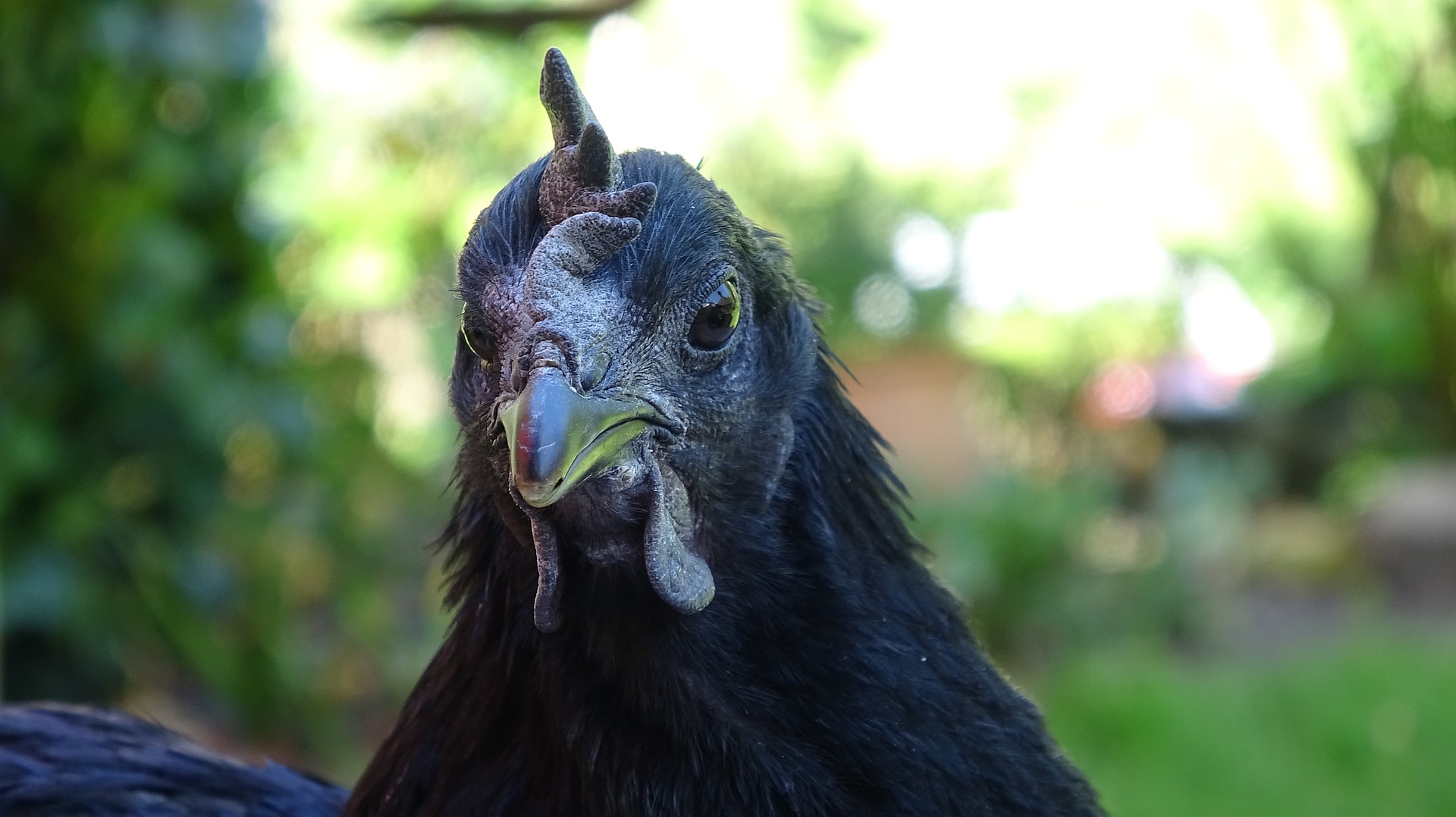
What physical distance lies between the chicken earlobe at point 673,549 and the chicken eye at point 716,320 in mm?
158

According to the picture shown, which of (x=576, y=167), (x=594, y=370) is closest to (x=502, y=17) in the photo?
(x=576, y=167)

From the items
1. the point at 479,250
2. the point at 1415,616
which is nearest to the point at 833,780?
the point at 479,250

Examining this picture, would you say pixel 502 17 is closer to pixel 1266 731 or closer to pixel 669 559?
pixel 669 559

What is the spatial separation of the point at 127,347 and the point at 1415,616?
25.2ft

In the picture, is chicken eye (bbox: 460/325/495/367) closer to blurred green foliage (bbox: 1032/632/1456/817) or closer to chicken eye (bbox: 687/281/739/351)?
chicken eye (bbox: 687/281/739/351)

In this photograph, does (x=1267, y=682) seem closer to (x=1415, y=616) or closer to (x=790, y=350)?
(x=1415, y=616)

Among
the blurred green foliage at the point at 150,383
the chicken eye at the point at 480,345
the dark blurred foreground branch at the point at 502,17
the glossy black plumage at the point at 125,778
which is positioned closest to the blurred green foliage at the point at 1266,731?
the blurred green foliage at the point at 150,383

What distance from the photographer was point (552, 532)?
154 centimetres

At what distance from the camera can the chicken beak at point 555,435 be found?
4.53ft

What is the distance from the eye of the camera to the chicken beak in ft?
4.53

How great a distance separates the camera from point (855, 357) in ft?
31.4

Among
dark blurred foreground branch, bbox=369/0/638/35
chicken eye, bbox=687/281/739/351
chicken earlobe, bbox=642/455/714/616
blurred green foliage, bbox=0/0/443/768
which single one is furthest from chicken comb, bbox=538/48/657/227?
dark blurred foreground branch, bbox=369/0/638/35

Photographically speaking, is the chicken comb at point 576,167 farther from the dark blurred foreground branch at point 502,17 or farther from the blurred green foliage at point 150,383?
the dark blurred foreground branch at point 502,17

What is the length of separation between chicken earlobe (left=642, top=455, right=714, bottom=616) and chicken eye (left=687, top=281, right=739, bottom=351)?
6.2 inches
